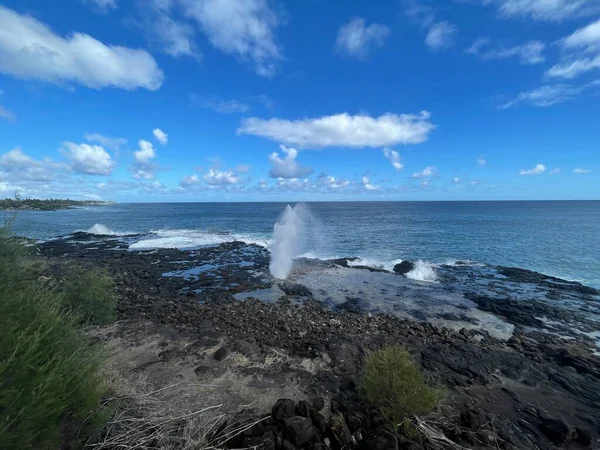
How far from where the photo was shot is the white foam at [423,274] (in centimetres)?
→ 2430

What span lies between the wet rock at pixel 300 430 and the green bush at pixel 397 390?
1.66m

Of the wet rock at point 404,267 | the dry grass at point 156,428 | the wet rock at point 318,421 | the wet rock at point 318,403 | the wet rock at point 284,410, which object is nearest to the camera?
the dry grass at point 156,428

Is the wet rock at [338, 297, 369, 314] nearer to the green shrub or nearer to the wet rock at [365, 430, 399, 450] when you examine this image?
the wet rock at [365, 430, 399, 450]

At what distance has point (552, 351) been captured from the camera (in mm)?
12008

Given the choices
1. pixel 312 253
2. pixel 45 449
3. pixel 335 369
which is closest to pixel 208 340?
pixel 335 369

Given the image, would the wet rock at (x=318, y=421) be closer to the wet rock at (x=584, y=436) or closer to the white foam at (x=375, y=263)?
the wet rock at (x=584, y=436)

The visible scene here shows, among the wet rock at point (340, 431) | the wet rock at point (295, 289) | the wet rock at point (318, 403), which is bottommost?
the wet rock at point (295, 289)

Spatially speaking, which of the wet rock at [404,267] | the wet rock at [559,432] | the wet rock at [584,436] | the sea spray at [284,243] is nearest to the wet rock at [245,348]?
the wet rock at [559,432]

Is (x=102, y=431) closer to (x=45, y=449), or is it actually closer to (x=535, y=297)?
(x=45, y=449)

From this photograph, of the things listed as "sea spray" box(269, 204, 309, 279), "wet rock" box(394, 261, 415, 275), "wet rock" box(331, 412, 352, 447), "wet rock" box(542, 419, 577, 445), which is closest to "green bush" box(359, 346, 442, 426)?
"wet rock" box(331, 412, 352, 447)

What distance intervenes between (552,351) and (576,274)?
20.0m

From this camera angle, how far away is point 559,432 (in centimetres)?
706

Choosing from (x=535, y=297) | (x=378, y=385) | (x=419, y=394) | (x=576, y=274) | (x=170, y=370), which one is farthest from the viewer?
(x=576, y=274)

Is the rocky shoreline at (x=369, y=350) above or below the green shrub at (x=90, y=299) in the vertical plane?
below
